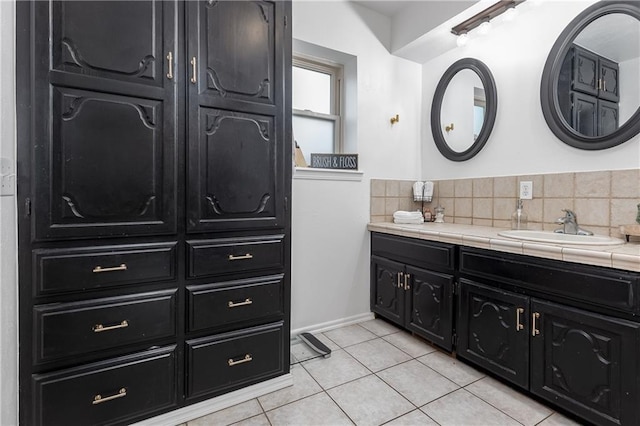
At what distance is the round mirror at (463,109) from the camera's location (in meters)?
2.38

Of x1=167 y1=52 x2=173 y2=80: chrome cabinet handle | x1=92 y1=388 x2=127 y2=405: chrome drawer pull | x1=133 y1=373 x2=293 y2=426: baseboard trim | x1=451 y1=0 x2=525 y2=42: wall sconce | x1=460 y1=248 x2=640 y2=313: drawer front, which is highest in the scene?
x1=451 y1=0 x2=525 y2=42: wall sconce

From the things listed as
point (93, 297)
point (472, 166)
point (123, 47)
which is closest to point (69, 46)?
point (123, 47)

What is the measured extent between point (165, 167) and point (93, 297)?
61 cm

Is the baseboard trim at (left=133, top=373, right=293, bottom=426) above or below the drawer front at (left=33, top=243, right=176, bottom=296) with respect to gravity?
below

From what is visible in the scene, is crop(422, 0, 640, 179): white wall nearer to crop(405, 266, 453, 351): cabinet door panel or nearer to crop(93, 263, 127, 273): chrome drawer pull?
crop(405, 266, 453, 351): cabinet door panel

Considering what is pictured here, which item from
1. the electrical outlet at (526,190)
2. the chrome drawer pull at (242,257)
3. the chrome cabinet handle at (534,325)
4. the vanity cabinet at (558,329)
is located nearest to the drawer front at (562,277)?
the vanity cabinet at (558,329)

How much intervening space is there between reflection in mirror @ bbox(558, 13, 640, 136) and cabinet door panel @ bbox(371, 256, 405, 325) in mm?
1468

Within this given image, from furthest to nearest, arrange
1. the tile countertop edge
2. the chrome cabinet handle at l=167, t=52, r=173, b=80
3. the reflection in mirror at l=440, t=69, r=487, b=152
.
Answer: the reflection in mirror at l=440, t=69, r=487, b=152, the chrome cabinet handle at l=167, t=52, r=173, b=80, the tile countertop edge

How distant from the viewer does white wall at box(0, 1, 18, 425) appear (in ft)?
3.67

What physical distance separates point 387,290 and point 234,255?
1405mm

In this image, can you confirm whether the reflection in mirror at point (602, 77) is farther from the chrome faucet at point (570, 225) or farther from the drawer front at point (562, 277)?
the drawer front at point (562, 277)

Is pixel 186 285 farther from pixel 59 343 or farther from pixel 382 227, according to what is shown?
pixel 382 227

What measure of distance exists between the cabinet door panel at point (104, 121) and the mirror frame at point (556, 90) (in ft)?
7.33

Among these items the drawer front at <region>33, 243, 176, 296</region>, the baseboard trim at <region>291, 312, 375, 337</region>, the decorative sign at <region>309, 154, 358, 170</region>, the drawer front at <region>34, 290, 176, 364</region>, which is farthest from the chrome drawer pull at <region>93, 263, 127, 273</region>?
the decorative sign at <region>309, 154, 358, 170</region>
